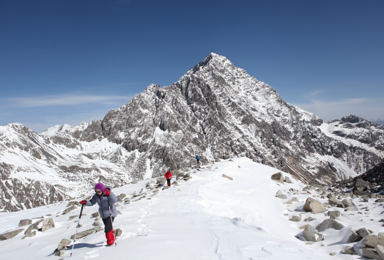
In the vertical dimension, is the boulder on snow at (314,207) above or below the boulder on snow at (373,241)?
below

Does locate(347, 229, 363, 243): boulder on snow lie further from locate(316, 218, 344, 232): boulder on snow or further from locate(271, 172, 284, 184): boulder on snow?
locate(271, 172, 284, 184): boulder on snow

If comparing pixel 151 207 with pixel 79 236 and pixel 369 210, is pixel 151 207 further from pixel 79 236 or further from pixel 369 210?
pixel 369 210

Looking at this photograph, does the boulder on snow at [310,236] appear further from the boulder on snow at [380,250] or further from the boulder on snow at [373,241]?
the boulder on snow at [380,250]

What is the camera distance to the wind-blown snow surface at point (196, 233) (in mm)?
7492

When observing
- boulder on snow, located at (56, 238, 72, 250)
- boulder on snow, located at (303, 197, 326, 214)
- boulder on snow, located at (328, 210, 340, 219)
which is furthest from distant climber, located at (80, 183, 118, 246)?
boulder on snow, located at (303, 197, 326, 214)

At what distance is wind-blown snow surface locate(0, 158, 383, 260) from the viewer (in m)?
7.49

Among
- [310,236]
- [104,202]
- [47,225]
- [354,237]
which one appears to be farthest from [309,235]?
[47,225]

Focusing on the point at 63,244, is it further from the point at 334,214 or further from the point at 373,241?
the point at 334,214

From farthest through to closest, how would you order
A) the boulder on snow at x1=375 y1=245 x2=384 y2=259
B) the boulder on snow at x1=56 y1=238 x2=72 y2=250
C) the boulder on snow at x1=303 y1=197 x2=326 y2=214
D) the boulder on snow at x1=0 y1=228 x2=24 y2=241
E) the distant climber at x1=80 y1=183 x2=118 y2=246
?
the boulder on snow at x1=303 y1=197 x2=326 y2=214, the boulder on snow at x1=0 y1=228 x2=24 y2=241, the distant climber at x1=80 y1=183 x2=118 y2=246, the boulder on snow at x1=56 y1=238 x2=72 y2=250, the boulder on snow at x1=375 y1=245 x2=384 y2=259

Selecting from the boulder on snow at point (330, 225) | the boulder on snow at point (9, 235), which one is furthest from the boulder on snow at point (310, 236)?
the boulder on snow at point (9, 235)

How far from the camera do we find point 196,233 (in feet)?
31.1

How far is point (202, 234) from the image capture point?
933 cm

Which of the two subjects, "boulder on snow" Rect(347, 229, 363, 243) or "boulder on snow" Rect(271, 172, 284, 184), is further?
"boulder on snow" Rect(271, 172, 284, 184)

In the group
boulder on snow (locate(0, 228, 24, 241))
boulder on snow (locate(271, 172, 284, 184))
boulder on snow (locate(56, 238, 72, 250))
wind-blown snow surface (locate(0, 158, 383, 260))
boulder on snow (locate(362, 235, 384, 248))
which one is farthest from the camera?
boulder on snow (locate(271, 172, 284, 184))
